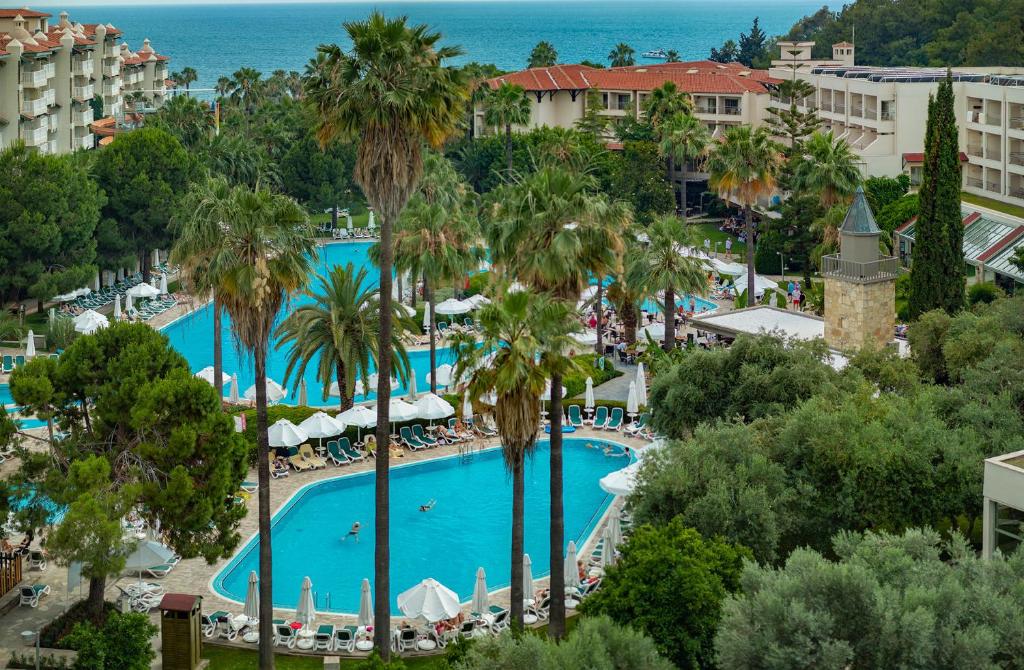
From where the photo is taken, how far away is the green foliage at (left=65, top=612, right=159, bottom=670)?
26328mm

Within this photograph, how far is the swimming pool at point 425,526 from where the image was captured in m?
33.4

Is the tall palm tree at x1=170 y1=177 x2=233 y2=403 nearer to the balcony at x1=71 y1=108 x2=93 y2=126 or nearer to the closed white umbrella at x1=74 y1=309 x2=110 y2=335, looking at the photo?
the closed white umbrella at x1=74 y1=309 x2=110 y2=335

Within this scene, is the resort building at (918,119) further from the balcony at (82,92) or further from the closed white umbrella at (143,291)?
the balcony at (82,92)

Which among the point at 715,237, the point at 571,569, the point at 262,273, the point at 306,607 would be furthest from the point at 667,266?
the point at 715,237

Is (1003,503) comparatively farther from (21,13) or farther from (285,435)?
(21,13)

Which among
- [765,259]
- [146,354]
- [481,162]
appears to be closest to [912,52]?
[481,162]

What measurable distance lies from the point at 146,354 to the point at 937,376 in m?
22.6

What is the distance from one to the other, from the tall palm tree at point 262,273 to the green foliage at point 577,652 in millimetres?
6417

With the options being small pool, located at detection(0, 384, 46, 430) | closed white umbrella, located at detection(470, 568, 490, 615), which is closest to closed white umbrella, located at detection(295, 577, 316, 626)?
closed white umbrella, located at detection(470, 568, 490, 615)

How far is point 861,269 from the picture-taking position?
144 ft

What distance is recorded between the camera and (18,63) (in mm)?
74812

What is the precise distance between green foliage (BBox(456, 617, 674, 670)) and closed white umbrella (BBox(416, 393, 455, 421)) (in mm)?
20602

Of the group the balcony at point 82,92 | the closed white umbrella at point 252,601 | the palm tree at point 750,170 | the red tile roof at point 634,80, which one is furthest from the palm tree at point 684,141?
the closed white umbrella at point 252,601

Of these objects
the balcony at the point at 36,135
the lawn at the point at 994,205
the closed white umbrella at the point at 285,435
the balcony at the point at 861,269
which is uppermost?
the balcony at the point at 36,135
